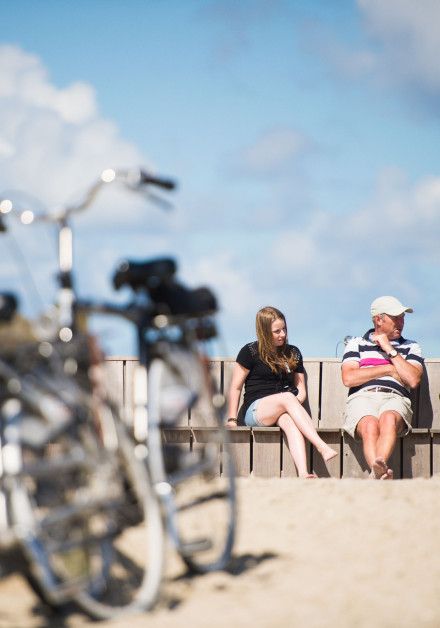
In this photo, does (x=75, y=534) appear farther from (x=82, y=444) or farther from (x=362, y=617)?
(x=362, y=617)

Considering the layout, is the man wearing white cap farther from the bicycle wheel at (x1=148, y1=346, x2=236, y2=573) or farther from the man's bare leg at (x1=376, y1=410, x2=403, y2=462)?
the bicycle wheel at (x1=148, y1=346, x2=236, y2=573)

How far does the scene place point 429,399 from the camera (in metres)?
8.81

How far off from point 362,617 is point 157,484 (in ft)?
2.58

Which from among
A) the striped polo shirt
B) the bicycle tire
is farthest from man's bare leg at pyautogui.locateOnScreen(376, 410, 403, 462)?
the bicycle tire

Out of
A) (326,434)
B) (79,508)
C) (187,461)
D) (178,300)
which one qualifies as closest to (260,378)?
(326,434)

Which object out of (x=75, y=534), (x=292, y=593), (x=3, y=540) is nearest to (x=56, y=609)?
(x=75, y=534)

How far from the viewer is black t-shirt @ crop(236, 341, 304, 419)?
831 cm

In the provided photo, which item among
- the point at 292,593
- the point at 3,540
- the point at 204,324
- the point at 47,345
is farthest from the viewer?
the point at 204,324

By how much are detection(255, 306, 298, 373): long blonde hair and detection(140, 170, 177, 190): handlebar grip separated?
4363mm

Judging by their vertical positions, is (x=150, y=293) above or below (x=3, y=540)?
above

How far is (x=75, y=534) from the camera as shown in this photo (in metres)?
3.42

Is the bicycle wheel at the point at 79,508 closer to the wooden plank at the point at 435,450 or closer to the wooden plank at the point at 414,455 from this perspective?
the wooden plank at the point at 414,455

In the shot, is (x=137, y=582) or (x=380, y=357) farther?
(x=380, y=357)

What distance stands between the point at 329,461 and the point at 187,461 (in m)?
4.68
